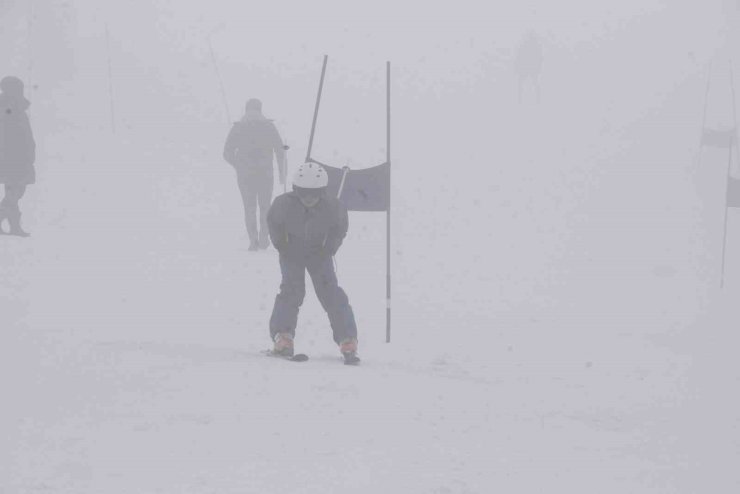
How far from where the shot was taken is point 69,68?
35.5 m

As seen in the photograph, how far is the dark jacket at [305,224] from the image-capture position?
27.6ft

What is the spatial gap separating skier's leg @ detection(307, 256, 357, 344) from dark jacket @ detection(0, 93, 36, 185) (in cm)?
668

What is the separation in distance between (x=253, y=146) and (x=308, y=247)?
6081 millimetres

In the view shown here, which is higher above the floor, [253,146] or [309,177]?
[253,146]

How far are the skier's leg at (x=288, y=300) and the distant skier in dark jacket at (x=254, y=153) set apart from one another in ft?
18.9

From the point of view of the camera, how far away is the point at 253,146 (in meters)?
14.4

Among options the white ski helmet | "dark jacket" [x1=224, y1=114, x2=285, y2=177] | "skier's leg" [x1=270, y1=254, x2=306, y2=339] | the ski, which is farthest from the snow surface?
the white ski helmet

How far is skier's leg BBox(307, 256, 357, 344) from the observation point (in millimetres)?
8641

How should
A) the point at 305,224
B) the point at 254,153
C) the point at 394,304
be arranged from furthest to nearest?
the point at 254,153 < the point at 394,304 < the point at 305,224

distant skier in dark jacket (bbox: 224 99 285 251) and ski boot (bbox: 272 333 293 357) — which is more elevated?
distant skier in dark jacket (bbox: 224 99 285 251)

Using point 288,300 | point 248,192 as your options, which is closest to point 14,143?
point 248,192

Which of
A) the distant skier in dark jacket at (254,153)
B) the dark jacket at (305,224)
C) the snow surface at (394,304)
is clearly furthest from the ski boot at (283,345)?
the distant skier in dark jacket at (254,153)

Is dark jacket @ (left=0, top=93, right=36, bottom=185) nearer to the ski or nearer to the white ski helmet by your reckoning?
the ski

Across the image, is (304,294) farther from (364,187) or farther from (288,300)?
(364,187)
